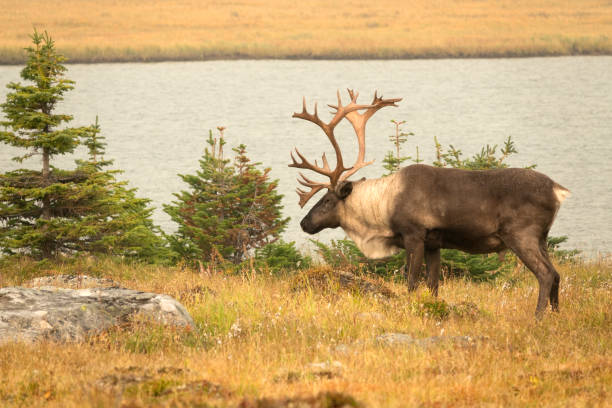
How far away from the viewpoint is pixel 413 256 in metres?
9.94

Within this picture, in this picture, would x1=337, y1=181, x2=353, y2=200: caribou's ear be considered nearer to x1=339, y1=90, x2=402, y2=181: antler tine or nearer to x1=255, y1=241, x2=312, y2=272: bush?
x1=339, y1=90, x2=402, y2=181: antler tine

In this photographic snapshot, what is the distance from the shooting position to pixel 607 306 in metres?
9.09

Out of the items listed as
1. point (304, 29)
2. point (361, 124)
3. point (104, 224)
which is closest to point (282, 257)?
point (104, 224)

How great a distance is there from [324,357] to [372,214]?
3687 mm

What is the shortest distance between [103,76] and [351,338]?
6848cm

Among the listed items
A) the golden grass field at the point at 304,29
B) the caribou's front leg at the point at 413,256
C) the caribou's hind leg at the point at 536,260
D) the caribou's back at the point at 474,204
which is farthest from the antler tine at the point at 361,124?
the golden grass field at the point at 304,29

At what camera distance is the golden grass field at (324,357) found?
228 inches

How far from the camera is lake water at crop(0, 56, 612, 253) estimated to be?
31266 mm

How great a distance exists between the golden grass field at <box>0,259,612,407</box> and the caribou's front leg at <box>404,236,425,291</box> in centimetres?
34

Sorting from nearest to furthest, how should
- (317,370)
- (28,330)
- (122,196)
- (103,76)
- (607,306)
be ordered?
(317,370)
(28,330)
(607,306)
(122,196)
(103,76)

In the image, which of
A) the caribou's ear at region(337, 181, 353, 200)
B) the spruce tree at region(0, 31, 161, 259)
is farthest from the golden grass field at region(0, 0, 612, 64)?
the caribou's ear at region(337, 181, 353, 200)

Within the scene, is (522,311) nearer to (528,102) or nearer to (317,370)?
(317,370)

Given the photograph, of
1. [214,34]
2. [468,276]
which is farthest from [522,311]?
[214,34]

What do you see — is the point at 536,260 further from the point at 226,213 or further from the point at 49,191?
the point at 49,191
